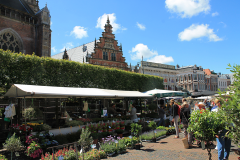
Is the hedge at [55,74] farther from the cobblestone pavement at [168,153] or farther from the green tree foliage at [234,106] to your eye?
the green tree foliage at [234,106]

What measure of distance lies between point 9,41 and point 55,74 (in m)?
9.81

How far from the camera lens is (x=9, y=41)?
2080cm

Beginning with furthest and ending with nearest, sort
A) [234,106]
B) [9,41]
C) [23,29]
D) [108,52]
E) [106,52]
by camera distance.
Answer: [108,52]
[106,52]
[23,29]
[9,41]
[234,106]

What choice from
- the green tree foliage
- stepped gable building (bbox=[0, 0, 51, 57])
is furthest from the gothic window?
the green tree foliage

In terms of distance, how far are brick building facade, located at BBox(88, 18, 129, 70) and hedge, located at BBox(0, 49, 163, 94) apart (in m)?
10.3

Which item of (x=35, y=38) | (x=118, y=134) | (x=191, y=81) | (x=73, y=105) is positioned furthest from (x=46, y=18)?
(x=191, y=81)

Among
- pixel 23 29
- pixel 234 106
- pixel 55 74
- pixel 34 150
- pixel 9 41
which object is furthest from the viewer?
pixel 23 29

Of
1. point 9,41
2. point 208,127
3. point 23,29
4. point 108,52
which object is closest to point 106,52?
point 108,52

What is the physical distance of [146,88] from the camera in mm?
26094

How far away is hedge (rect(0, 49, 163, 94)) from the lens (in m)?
12.4

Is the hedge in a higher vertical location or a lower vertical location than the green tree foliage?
higher

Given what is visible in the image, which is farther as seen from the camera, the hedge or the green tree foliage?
the hedge

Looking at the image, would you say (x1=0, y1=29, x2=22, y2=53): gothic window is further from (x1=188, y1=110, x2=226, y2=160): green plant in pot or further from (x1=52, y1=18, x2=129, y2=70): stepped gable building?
(x1=188, y1=110, x2=226, y2=160): green plant in pot

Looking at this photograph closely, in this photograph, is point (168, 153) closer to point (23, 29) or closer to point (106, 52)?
point (23, 29)
